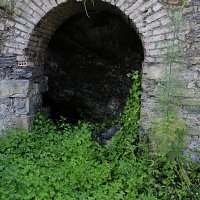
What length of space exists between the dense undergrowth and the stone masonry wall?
0.36 metres

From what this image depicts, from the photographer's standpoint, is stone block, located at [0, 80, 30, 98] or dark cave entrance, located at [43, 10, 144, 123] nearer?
stone block, located at [0, 80, 30, 98]

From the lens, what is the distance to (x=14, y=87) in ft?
16.6

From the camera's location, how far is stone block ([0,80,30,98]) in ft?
16.6

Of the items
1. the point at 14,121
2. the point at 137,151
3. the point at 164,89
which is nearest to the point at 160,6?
the point at 164,89

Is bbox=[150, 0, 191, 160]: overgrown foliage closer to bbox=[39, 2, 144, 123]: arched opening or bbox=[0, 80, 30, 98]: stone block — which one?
bbox=[0, 80, 30, 98]: stone block

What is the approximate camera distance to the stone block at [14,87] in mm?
5062

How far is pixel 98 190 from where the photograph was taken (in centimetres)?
385

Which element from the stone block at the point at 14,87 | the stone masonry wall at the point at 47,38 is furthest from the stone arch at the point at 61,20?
the stone block at the point at 14,87

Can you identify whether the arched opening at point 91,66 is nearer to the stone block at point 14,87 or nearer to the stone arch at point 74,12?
the stone arch at point 74,12

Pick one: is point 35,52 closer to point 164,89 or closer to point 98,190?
point 164,89

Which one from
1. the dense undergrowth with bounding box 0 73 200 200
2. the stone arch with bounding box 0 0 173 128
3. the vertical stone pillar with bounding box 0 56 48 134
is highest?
the stone arch with bounding box 0 0 173 128

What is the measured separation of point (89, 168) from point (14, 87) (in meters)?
1.83

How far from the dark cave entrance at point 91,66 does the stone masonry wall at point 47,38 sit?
1.24 metres

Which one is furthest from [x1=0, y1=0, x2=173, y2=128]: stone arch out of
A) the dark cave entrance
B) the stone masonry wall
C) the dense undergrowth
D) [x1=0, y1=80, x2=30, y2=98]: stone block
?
the dark cave entrance
